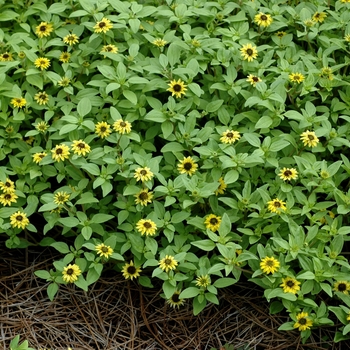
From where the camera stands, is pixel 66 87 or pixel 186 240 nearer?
pixel 186 240

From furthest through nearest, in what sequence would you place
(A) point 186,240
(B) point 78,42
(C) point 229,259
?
(B) point 78,42 < (A) point 186,240 < (C) point 229,259

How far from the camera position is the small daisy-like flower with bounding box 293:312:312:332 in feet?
8.13

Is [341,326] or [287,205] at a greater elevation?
[287,205]

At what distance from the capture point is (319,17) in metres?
3.23

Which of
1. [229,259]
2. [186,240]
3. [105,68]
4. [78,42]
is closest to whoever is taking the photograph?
[229,259]

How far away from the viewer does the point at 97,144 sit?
2766 millimetres

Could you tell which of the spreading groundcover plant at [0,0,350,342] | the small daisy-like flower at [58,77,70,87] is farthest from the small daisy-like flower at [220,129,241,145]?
the small daisy-like flower at [58,77,70,87]

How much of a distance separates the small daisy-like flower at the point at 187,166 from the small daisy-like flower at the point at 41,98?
25.6 inches

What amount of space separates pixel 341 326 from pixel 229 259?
0.51 metres

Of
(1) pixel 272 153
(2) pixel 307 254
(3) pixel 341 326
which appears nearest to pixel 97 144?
(1) pixel 272 153

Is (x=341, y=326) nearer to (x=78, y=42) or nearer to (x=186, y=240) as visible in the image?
(x=186, y=240)

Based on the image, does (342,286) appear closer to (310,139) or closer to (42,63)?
(310,139)

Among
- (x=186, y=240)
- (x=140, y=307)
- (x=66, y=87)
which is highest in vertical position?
(x=66, y=87)

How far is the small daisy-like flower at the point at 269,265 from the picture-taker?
8.13ft
